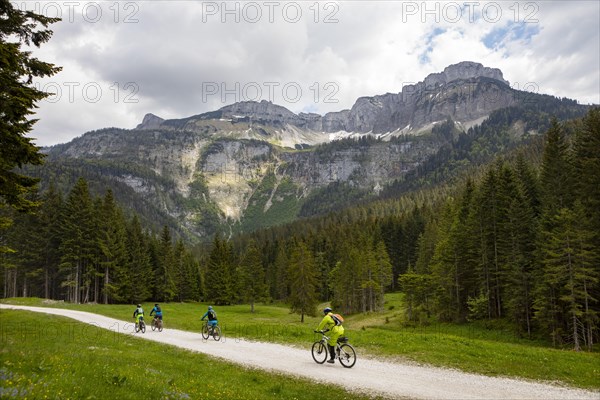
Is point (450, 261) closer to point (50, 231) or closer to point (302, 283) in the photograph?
point (302, 283)

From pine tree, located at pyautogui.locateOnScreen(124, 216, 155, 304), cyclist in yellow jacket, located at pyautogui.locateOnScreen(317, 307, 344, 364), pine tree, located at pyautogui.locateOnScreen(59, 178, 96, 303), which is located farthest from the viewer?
pine tree, located at pyautogui.locateOnScreen(124, 216, 155, 304)

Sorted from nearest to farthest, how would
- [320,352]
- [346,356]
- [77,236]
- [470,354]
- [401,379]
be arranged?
[401,379] < [346,356] < [320,352] < [470,354] < [77,236]

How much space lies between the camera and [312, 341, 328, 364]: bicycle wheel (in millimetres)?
18203

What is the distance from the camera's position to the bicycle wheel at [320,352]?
18203 mm

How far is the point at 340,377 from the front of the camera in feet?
50.4

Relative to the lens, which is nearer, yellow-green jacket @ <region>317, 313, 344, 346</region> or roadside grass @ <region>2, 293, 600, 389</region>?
roadside grass @ <region>2, 293, 600, 389</region>

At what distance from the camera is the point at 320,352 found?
1834 centimetres

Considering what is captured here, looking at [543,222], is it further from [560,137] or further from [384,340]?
[384,340]

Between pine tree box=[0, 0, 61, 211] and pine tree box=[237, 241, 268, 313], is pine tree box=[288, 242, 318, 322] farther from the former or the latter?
pine tree box=[0, 0, 61, 211]

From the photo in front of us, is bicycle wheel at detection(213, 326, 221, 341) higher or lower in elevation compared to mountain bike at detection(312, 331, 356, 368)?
lower

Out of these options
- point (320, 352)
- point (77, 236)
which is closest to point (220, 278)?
point (77, 236)

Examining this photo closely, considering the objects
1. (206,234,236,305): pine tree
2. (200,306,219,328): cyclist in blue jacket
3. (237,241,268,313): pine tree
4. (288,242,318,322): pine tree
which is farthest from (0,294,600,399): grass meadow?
(206,234,236,305): pine tree

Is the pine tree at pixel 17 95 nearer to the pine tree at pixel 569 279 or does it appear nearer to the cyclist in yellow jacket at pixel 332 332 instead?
the cyclist in yellow jacket at pixel 332 332

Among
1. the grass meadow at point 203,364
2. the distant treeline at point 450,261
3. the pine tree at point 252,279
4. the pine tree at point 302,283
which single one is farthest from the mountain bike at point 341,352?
the pine tree at point 252,279
